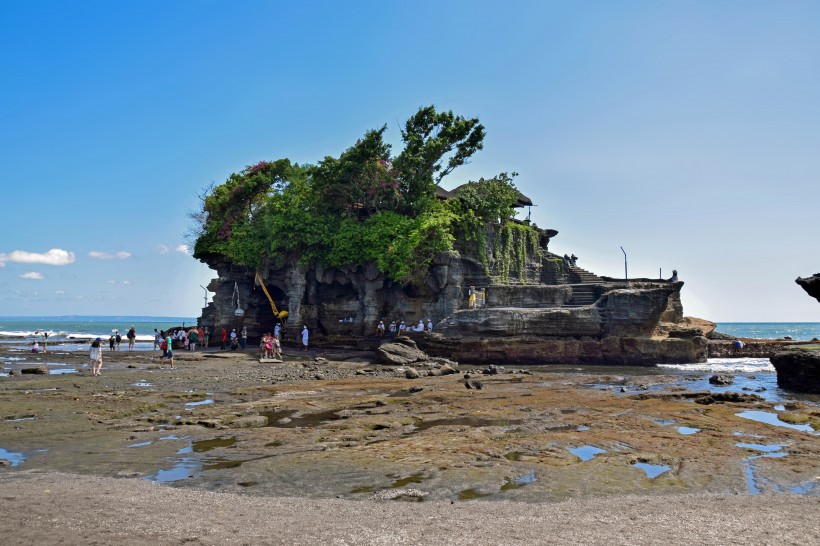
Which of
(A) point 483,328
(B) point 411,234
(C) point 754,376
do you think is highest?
(B) point 411,234

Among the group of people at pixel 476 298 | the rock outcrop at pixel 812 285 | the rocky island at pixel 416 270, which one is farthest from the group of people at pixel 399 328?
the rock outcrop at pixel 812 285

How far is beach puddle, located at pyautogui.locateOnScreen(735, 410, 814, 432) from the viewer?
45.4 feet

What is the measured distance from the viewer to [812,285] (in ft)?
70.2

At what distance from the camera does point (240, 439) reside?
1173cm

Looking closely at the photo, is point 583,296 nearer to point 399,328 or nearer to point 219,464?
point 399,328

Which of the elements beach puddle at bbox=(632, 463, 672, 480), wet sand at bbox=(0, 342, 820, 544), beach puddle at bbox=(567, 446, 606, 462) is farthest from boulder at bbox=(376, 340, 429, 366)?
beach puddle at bbox=(632, 463, 672, 480)

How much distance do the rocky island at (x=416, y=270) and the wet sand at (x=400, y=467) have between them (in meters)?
14.7

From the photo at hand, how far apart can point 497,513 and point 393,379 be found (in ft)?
53.0

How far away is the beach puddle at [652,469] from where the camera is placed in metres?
Result: 9.31

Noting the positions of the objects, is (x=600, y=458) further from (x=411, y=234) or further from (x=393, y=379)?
(x=411, y=234)

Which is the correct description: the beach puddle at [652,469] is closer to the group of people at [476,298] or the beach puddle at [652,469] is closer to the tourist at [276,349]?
the tourist at [276,349]

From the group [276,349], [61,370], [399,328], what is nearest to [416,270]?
[399,328]

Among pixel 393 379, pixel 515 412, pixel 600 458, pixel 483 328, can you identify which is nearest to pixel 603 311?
pixel 483 328

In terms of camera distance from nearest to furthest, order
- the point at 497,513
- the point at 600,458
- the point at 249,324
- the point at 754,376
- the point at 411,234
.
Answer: the point at 497,513
the point at 600,458
the point at 754,376
the point at 411,234
the point at 249,324
